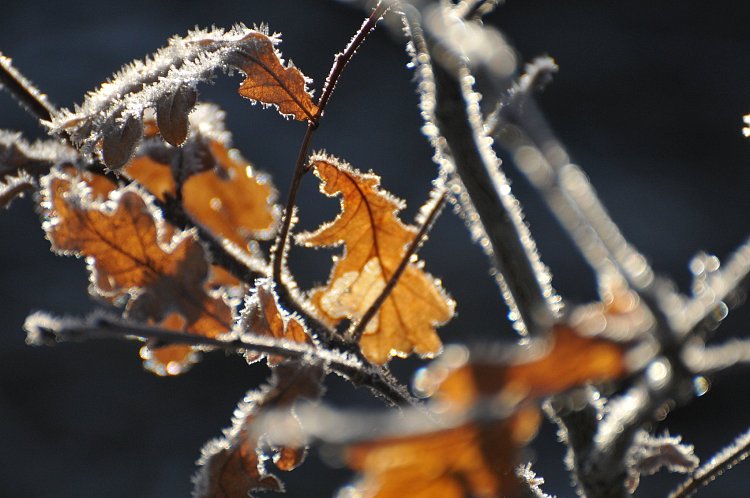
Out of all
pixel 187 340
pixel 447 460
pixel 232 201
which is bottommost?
pixel 447 460

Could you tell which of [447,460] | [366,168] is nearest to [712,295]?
[447,460]

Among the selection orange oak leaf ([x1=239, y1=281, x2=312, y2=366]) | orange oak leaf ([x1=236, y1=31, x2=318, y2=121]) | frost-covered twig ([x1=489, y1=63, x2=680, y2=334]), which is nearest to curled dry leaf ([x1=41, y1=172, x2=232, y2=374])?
orange oak leaf ([x1=239, y1=281, x2=312, y2=366])

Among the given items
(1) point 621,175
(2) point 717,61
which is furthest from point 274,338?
(2) point 717,61

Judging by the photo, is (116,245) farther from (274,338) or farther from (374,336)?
(374,336)

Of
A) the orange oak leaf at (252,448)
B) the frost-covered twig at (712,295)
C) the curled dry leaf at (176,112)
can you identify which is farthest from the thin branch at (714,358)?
the curled dry leaf at (176,112)

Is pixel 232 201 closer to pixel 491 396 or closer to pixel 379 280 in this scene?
pixel 379 280

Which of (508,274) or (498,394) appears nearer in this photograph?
(498,394)

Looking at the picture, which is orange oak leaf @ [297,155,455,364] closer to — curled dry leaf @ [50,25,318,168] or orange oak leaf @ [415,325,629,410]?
curled dry leaf @ [50,25,318,168]
